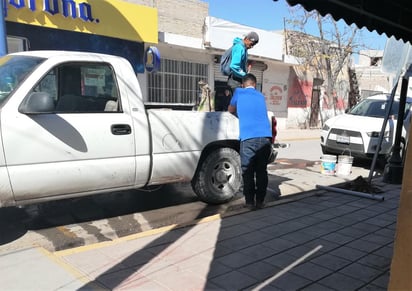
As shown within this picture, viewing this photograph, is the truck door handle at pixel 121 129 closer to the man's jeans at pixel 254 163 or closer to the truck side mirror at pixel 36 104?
the truck side mirror at pixel 36 104

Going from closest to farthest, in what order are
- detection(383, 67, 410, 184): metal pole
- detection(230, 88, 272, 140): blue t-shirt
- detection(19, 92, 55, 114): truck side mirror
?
detection(19, 92, 55, 114): truck side mirror → detection(230, 88, 272, 140): blue t-shirt → detection(383, 67, 410, 184): metal pole

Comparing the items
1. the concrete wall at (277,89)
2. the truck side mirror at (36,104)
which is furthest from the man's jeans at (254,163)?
the concrete wall at (277,89)

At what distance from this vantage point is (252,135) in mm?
5281

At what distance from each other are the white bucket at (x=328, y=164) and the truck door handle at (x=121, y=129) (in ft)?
17.2

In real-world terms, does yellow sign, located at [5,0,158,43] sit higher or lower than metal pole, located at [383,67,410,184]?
higher

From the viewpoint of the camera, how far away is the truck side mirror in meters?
3.77

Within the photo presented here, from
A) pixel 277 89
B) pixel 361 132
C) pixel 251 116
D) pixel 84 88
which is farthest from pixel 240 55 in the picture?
pixel 277 89

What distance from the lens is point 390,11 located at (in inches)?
141

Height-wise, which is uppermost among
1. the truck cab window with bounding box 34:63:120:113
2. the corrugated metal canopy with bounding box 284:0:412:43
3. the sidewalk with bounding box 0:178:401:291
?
the corrugated metal canopy with bounding box 284:0:412:43

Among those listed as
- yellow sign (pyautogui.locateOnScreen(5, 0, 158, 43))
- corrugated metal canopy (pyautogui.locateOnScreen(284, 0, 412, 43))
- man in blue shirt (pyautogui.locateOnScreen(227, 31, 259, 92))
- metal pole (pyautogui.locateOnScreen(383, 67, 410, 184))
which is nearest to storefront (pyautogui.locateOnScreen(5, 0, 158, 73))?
yellow sign (pyautogui.locateOnScreen(5, 0, 158, 43))

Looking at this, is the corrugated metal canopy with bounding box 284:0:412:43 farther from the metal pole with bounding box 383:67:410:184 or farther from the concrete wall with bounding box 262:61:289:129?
the concrete wall with bounding box 262:61:289:129

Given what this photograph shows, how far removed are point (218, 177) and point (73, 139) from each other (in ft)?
7.52

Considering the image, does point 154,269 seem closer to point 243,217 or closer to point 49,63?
point 243,217

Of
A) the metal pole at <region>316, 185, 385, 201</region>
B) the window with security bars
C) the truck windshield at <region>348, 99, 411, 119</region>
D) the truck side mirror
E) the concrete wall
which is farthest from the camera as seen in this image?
the concrete wall
